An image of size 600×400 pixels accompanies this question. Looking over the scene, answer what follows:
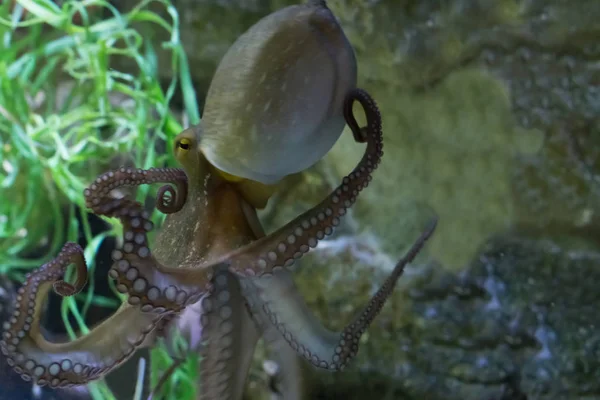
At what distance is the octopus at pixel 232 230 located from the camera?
23.4 inches

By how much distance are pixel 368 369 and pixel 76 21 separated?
3.86ft

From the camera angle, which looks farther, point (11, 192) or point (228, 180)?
point (11, 192)

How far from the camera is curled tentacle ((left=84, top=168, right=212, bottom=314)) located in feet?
1.81

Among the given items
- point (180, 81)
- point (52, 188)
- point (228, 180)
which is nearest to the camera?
point (228, 180)

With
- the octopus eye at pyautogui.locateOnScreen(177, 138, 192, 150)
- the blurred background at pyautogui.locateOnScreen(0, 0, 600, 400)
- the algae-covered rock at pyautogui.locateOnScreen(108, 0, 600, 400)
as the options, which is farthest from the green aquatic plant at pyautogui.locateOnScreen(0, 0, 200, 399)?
the octopus eye at pyautogui.locateOnScreen(177, 138, 192, 150)

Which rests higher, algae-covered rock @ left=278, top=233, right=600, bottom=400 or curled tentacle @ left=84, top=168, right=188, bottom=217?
curled tentacle @ left=84, top=168, right=188, bottom=217

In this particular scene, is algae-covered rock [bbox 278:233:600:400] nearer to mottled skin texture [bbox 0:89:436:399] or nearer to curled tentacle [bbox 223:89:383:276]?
mottled skin texture [bbox 0:89:436:399]

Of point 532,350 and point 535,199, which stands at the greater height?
point 535,199

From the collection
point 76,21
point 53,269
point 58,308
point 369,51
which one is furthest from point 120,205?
point 76,21

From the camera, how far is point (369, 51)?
1089 mm

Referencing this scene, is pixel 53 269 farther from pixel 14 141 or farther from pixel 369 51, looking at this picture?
pixel 14 141

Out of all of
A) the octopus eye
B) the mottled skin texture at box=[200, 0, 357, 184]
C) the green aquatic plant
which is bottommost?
the green aquatic plant

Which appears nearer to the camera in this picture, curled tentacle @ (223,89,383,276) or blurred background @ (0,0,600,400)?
curled tentacle @ (223,89,383,276)

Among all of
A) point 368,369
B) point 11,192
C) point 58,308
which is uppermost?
point 58,308
